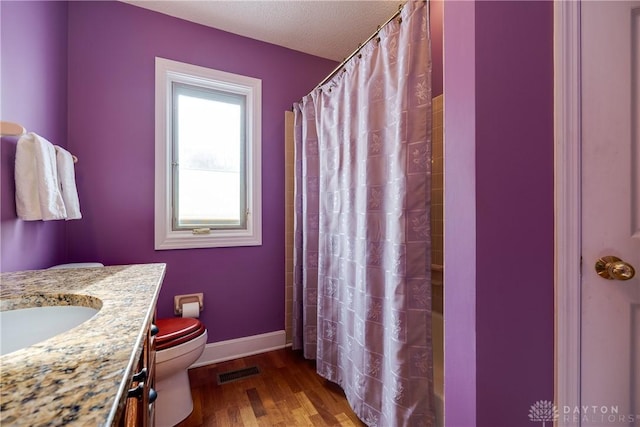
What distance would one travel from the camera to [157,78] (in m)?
1.70

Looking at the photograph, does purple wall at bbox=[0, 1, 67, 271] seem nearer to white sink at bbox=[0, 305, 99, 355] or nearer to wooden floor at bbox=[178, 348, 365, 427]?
white sink at bbox=[0, 305, 99, 355]

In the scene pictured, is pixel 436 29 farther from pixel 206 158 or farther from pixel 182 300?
pixel 182 300

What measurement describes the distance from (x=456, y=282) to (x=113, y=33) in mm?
2325

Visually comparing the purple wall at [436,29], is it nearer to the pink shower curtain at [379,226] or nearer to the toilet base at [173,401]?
the pink shower curtain at [379,226]

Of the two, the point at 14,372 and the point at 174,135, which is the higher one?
the point at 174,135

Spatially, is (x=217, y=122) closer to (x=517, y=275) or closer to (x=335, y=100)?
(x=335, y=100)

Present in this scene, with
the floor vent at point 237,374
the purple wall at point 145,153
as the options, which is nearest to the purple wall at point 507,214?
the floor vent at point 237,374

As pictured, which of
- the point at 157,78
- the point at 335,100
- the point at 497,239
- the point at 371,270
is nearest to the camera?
the point at 497,239

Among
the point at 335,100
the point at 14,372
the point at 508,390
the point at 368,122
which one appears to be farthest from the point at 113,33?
the point at 508,390

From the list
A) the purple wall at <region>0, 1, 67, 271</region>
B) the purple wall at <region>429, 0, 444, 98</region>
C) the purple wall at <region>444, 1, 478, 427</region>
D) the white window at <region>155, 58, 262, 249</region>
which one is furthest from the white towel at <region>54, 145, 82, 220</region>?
the purple wall at <region>429, 0, 444, 98</region>

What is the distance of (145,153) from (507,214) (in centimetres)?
197

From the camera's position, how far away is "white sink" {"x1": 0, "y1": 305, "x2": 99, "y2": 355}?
0.66 m

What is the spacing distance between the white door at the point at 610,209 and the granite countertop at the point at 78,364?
3.77ft

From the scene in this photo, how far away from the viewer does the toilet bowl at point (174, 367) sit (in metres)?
1.23
